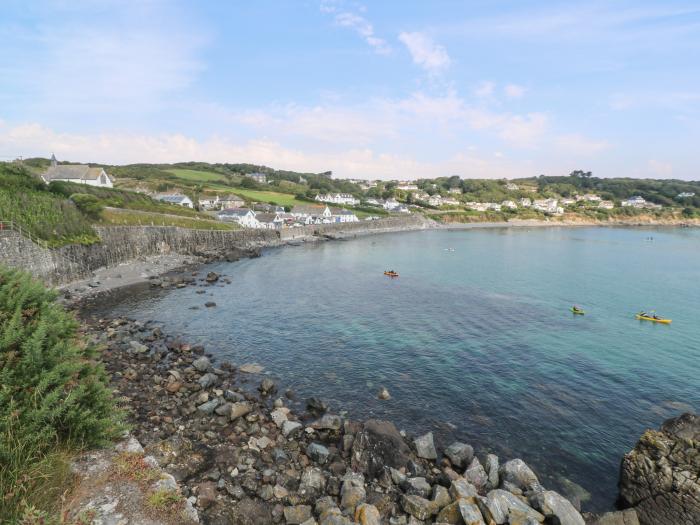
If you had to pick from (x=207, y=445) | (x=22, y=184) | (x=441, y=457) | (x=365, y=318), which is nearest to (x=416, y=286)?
(x=365, y=318)

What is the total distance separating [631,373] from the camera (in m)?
29.8

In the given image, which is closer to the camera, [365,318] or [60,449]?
[60,449]

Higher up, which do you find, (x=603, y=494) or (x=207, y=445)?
(x=207, y=445)

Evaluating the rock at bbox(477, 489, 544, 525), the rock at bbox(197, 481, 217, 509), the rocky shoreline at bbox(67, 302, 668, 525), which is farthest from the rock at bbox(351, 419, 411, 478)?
the rock at bbox(197, 481, 217, 509)

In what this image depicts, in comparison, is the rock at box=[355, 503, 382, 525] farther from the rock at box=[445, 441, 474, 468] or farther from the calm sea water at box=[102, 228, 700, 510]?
the calm sea water at box=[102, 228, 700, 510]

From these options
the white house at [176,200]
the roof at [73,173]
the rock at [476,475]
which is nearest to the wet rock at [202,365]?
the rock at [476,475]

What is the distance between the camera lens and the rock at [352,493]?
1474 centimetres

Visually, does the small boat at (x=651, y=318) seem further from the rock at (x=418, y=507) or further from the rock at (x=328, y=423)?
the rock at (x=418, y=507)

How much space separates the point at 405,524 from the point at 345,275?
5365cm

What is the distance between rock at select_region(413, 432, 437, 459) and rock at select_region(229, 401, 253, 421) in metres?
9.33

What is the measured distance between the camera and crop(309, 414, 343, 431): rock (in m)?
20.4

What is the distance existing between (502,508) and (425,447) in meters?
5.28

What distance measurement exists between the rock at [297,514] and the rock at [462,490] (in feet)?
19.1

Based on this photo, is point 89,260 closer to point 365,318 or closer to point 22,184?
point 22,184
